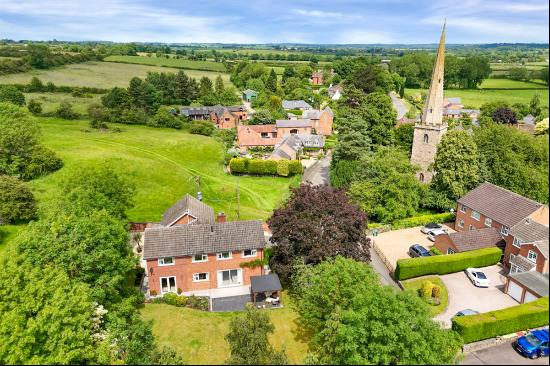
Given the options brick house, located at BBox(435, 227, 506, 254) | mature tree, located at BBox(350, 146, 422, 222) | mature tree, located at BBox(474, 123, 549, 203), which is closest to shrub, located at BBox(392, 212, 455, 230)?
mature tree, located at BBox(350, 146, 422, 222)

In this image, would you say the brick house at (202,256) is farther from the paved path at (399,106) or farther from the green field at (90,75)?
the green field at (90,75)

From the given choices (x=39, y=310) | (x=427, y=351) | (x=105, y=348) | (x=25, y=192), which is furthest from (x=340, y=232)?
(x=25, y=192)

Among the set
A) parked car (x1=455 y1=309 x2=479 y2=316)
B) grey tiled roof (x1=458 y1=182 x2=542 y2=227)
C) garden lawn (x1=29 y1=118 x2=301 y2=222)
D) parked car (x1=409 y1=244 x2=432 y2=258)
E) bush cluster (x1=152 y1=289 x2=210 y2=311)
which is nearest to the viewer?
parked car (x1=455 y1=309 x2=479 y2=316)

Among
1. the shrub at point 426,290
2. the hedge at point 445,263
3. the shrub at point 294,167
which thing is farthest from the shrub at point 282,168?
the shrub at point 426,290

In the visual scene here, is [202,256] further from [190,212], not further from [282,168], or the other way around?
[282,168]

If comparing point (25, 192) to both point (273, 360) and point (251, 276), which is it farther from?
point (273, 360)

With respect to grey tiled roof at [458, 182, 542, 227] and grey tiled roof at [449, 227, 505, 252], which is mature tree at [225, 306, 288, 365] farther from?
grey tiled roof at [458, 182, 542, 227]
